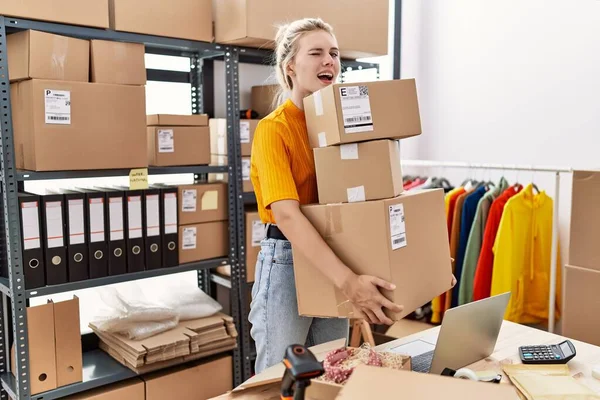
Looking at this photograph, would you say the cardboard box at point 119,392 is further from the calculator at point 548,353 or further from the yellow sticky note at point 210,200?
the calculator at point 548,353

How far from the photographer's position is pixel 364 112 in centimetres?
136

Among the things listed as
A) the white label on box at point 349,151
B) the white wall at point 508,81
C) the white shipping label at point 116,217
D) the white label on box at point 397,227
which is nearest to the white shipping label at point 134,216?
the white shipping label at point 116,217

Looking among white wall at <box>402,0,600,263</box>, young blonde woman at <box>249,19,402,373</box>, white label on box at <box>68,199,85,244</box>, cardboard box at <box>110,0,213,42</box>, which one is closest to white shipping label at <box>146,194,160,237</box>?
white label on box at <box>68,199,85,244</box>

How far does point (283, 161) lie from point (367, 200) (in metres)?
0.25

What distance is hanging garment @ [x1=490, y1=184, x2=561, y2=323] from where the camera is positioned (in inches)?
110

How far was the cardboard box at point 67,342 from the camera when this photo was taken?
6.89 feet

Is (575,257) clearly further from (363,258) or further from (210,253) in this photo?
(210,253)

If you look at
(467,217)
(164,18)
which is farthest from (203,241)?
(467,217)

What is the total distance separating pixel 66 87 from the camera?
203 centimetres

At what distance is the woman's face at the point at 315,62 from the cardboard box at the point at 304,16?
80cm

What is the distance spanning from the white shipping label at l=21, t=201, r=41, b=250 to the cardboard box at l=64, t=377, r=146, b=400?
2.07 feet

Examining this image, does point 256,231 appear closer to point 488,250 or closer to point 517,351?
point 488,250

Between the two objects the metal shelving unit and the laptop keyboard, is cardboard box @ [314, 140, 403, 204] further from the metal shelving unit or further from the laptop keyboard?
the metal shelving unit

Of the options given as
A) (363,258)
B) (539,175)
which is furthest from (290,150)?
(539,175)
